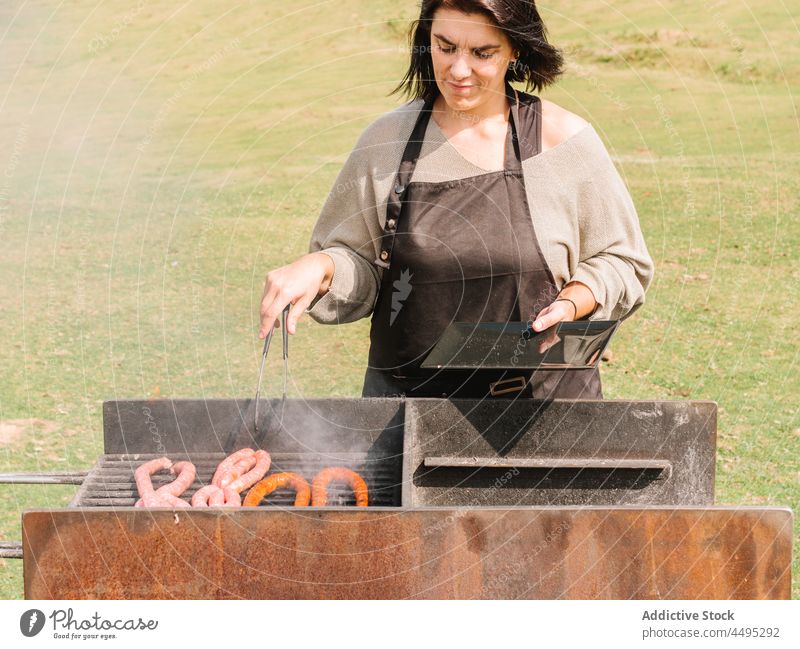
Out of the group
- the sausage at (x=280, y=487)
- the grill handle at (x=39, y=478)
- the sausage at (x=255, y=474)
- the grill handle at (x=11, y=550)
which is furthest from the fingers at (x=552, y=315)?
the grill handle at (x=11, y=550)

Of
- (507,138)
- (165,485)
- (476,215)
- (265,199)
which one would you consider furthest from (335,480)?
(265,199)

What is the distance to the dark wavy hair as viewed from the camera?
140 inches

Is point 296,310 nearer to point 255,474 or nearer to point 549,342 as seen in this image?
point 255,474

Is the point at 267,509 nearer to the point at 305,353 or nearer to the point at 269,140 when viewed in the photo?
the point at 305,353

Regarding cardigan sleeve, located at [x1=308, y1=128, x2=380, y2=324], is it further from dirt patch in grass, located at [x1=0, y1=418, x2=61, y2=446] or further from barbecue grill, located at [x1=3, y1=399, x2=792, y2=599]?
dirt patch in grass, located at [x1=0, y1=418, x2=61, y2=446]

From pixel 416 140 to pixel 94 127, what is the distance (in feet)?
50.5

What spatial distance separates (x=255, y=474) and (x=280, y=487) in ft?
0.32

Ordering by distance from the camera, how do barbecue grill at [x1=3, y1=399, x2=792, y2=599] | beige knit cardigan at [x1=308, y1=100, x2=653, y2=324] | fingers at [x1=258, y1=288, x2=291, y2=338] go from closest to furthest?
barbecue grill at [x1=3, y1=399, x2=792, y2=599], fingers at [x1=258, y1=288, x2=291, y2=338], beige knit cardigan at [x1=308, y1=100, x2=653, y2=324]

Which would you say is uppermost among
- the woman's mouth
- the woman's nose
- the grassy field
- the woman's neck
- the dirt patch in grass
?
the woman's nose

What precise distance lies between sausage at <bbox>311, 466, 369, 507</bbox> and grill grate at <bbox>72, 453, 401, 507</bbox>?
0.04 m

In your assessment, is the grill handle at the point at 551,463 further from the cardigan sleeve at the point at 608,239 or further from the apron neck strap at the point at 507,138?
the apron neck strap at the point at 507,138

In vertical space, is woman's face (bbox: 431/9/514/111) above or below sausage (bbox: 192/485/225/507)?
above

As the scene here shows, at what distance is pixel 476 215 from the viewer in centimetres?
377

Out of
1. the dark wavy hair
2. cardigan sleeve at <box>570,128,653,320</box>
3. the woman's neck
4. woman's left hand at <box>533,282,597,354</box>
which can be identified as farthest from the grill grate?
the dark wavy hair
